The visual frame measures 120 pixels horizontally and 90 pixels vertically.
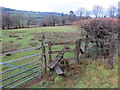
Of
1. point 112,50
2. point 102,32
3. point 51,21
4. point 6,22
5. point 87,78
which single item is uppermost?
point 51,21

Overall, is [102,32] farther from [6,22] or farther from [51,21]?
[51,21]

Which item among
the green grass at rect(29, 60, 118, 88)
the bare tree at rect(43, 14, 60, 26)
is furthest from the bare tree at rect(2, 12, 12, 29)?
the green grass at rect(29, 60, 118, 88)

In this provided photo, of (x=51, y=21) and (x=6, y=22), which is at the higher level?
(x=51, y=21)

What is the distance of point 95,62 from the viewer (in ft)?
15.4

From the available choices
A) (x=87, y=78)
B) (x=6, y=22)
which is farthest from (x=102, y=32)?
(x=6, y=22)

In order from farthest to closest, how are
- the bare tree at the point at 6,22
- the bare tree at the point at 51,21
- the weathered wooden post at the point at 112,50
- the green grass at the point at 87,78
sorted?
1. the bare tree at the point at 51,21
2. the bare tree at the point at 6,22
3. the weathered wooden post at the point at 112,50
4. the green grass at the point at 87,78

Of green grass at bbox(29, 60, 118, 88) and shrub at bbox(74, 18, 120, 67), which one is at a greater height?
shrub at bbox(74, 18, 120, 67)

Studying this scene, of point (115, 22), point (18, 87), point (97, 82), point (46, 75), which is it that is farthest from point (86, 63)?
point (18, 87)

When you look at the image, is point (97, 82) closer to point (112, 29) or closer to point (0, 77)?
point (112, 29)

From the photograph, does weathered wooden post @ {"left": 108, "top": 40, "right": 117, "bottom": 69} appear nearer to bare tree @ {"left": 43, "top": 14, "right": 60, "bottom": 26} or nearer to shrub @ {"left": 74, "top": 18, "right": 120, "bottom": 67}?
shrub @ {"left": 74, "top": 18, "right": 120, "bottom": 67}

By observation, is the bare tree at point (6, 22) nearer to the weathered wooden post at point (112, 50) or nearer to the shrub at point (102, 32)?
the shrub at point (102, 32)

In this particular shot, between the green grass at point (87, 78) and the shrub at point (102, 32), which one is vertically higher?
the shrub at point (102, 32)

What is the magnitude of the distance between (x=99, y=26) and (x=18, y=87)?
509 cm

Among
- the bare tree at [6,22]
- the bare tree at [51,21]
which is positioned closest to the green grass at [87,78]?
the bare tree at [6,22]
